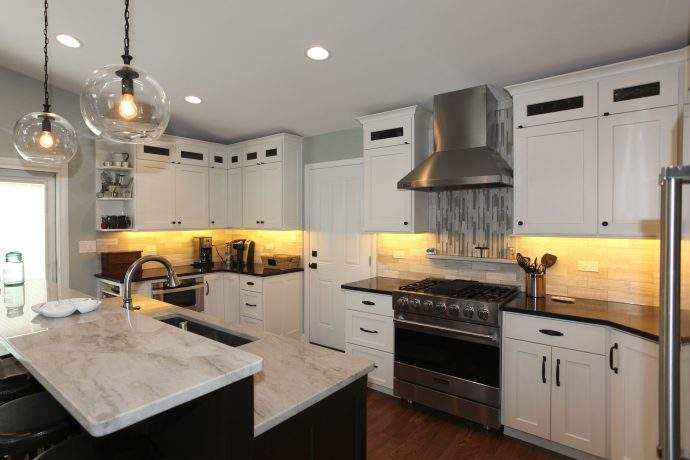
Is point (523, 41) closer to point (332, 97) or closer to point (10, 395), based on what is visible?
point (332, 97)

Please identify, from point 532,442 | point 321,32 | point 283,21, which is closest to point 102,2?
point 283,21

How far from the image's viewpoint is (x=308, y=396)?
122 centimetres

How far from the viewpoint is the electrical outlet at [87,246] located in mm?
4074

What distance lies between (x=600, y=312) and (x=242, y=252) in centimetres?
406

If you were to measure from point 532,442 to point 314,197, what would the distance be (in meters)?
3.19

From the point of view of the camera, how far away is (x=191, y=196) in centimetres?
468

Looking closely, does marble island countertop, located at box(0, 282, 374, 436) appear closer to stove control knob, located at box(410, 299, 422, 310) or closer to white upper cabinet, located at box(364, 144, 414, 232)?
stove control knob, located at box(410, 299, 422, 310)

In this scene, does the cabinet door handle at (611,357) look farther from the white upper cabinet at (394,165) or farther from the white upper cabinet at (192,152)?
the white upper cabinet at (192,152)

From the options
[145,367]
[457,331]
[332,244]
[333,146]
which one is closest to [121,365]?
[145,367]

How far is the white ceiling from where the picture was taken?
7.08ft

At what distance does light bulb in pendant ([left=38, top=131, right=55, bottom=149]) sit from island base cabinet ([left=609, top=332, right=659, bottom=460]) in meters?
3.54

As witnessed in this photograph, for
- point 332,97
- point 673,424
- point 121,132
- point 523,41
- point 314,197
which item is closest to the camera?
point 673,424

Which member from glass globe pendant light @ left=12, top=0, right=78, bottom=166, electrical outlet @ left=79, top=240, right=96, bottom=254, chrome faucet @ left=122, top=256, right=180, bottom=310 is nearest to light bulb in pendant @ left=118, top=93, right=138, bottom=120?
chrome faucet @ left=122, top=256, right=180, bottom=310

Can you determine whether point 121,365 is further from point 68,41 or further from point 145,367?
point 68,41
